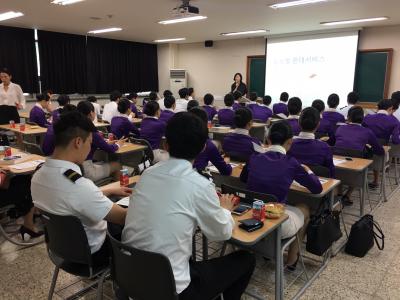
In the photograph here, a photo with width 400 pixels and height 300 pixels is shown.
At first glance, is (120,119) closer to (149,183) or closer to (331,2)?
(149,183)

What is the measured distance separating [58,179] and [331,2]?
564 centimetres

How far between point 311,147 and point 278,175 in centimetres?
91

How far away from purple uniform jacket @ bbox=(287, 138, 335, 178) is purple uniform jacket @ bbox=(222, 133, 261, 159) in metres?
0.49

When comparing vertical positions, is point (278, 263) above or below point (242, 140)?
below

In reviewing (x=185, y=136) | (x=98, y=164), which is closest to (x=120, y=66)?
(x=98, y=164)

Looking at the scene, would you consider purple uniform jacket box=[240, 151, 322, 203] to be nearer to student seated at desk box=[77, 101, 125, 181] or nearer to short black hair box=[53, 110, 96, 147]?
short black hair box=[53, 110, 96, 147]

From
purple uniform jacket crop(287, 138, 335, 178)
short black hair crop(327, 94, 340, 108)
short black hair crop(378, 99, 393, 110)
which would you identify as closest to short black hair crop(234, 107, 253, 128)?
purple uniform jacket crop(287, 138, 335, 178)

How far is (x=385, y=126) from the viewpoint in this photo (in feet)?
15.7

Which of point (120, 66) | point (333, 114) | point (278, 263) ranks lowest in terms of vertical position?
point (278, 263)

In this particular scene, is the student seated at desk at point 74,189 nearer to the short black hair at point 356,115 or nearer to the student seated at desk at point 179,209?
the student seated at desk at point 179,209

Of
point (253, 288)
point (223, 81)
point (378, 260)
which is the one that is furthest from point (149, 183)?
point (223, 81)

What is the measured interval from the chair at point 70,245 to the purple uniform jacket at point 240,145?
6.57 feet

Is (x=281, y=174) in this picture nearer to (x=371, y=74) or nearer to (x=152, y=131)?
(x=152, y=131)

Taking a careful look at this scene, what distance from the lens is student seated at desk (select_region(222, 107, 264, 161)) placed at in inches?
140
